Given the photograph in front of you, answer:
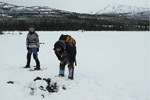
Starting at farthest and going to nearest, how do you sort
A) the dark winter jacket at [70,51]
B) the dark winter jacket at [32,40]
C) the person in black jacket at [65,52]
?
the dark winter jacket at [32,40] → the dark winter jacket at [70,51] → the person in black jacket at [65,52]

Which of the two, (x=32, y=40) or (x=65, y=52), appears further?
(x=32, y=40)

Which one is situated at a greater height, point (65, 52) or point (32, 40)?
point (32, 40)

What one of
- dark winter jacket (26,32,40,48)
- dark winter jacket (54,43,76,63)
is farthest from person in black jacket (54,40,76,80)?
dark winter jacket (26,32,40,48)

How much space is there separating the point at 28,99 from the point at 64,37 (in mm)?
2024

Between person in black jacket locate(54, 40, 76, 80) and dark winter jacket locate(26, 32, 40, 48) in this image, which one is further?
dark winter jacket locate(26, 32, 40, 48)

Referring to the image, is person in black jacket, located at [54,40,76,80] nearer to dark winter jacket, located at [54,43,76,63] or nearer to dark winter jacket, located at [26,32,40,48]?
dark winter jacket, located at [54,43,76,63]

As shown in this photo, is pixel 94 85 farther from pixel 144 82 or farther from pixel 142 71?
pixel 142 71

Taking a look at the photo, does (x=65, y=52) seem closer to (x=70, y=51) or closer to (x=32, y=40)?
(x=70, y=51)

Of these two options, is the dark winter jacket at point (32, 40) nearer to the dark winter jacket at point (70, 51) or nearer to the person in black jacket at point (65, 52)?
the person in black jacket at point (65, 52)

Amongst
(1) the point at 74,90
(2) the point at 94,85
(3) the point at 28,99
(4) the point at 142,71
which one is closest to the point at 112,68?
(4) the point at 142,71

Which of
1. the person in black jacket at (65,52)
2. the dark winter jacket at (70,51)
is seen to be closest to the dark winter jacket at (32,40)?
the person in black jacket at (65,52)

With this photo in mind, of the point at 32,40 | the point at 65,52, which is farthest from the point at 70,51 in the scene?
the point at 32,40

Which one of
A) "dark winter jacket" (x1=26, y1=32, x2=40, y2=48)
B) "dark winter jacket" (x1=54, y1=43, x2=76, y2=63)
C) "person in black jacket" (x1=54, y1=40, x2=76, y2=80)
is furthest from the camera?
"dark winter jacket" (x1=26, y1=32, x2=40, y2=48)

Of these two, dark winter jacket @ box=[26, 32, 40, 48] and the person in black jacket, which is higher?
dark winter jacket @ box=[26, 32, 40, 48]
